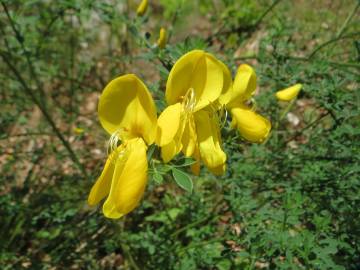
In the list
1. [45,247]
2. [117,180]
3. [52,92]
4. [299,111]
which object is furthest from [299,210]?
[52,92]

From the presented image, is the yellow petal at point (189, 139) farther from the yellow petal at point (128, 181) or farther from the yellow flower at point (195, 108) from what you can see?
the yellow petal at point (128, 181)

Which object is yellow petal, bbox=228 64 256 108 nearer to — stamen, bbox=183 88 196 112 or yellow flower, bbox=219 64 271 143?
yellow flower, bbox=219 64 271 143

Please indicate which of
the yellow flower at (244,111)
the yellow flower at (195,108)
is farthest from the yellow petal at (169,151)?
the yellow flower at (244,111)

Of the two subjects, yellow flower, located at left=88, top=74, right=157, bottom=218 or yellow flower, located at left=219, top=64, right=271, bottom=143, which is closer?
yellow flower, located at left=88, top=74, right=157, bottom=218

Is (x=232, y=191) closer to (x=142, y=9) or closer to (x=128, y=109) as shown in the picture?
(x=128, y=109)

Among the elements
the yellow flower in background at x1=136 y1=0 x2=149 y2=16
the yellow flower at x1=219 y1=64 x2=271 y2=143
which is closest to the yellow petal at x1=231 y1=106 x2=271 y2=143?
the yellow flower at x1=219 y1=64 x2=271 y2=143

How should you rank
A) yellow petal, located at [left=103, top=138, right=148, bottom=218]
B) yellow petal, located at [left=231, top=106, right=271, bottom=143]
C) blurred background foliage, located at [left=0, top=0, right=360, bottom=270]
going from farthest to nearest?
blurred background foliage, located at [left=0, top=0, right=360, bottom=270] → yellow petal, located at [left=231, top=106, right=271, bottom=143] → yellow petal, located at [left=103, top=138, right=148, bottom=218]
